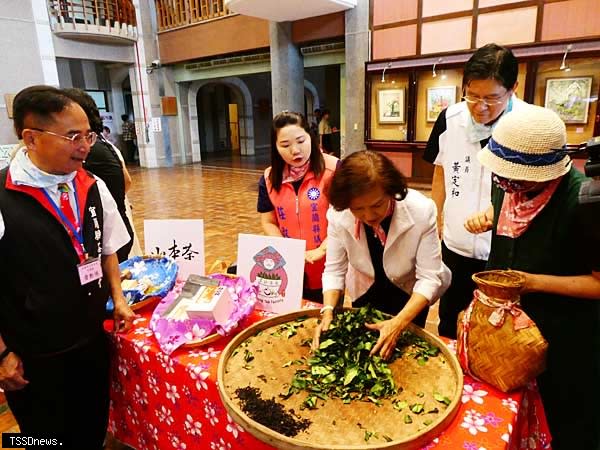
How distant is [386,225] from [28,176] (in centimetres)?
106

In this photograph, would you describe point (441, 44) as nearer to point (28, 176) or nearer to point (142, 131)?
point (28, 176)

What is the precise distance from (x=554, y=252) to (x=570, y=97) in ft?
18.9

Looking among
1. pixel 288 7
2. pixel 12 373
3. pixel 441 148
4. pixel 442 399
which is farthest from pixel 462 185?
pixel 288 7

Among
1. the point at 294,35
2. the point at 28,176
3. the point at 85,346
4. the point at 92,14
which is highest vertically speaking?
the point at 92,14

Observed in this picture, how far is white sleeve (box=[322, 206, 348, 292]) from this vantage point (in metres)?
1.43

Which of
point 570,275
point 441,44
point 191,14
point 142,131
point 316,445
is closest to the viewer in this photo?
point 316,445

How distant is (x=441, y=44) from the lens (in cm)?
662

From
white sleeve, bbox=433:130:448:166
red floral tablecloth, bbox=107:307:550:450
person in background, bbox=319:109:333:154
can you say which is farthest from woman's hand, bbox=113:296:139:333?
person in background, bbox=319:109:333:154

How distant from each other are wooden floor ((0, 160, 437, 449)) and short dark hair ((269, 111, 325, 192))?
135 cm

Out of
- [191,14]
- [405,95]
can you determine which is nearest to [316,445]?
[405,95]

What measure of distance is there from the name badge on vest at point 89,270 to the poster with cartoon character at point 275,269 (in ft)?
1.68

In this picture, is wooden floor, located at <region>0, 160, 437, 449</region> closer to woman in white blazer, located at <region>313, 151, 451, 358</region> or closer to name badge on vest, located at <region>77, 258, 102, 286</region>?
name badge on vest, located at <region>77, 258, 102, 286</region>

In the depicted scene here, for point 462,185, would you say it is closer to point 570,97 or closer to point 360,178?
point 360,178

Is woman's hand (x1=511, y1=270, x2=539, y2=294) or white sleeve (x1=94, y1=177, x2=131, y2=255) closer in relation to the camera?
woman's hand (x1=511, y1=270, x2=539, y2=294)
